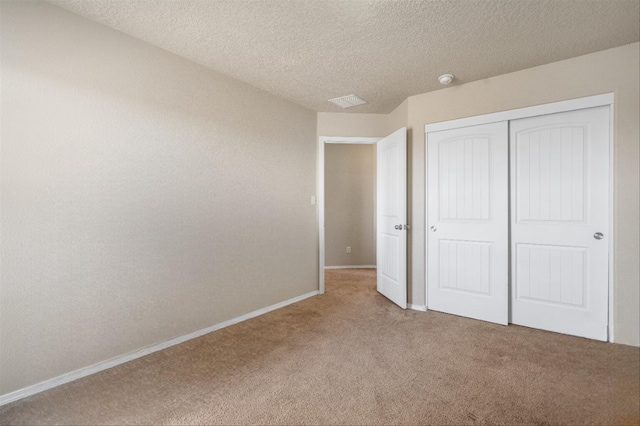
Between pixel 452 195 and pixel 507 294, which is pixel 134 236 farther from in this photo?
pixel 507 294

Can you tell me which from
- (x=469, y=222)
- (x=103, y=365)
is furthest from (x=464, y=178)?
(x=103, y=365)

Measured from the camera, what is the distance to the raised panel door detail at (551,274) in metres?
2.73

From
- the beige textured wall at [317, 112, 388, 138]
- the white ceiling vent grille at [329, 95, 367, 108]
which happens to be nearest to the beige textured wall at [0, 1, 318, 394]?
the white ceiling vent grille at [329, 95, 367, 108]

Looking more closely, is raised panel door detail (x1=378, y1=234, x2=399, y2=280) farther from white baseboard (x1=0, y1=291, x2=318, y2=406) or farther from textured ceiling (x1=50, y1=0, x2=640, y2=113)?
textured ceiling (x1=50, y1=0, x2=640, y2=113)

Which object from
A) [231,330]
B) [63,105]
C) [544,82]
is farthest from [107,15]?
[544,82]

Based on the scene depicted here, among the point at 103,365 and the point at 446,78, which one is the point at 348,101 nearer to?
the point at 446,78

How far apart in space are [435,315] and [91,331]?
3.03 meters

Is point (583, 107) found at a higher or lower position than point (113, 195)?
higher

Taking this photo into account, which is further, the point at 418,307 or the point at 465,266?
the point at 418,307

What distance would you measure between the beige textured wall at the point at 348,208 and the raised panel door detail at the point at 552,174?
3305 millimetres

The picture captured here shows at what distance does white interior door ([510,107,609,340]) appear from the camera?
264 cm

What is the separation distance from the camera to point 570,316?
9.06ft

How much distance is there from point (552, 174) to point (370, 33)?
2.07 metres

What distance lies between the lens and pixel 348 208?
613cm
